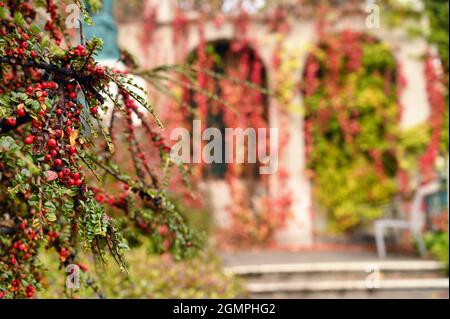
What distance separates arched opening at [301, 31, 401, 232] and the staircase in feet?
8.36

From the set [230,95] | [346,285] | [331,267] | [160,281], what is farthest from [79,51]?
[230,95]

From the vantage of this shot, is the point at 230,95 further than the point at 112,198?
Yes

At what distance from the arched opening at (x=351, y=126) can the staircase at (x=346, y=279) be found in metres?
2.55

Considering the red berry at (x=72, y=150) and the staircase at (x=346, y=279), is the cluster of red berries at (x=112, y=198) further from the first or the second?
the staircase at (x=346, y=279)

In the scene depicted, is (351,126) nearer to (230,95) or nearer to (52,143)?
(230,95)

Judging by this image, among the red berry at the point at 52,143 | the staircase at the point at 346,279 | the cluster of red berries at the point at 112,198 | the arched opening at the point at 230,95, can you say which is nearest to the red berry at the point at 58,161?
the red berry at the point at 52,143

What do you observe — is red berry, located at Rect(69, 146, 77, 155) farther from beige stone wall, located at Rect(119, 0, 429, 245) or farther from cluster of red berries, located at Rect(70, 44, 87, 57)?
beige stone wall, located at Rect(119, 0, 429, 245)

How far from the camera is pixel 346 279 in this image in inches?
231

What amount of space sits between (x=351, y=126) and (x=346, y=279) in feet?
11.7

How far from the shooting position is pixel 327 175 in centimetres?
894

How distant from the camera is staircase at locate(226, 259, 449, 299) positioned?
17.8 feet

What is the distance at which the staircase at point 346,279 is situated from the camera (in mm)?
5438

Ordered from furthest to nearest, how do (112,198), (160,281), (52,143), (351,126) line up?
(351,126) → (160,281) → (112,198) → (52,143)
